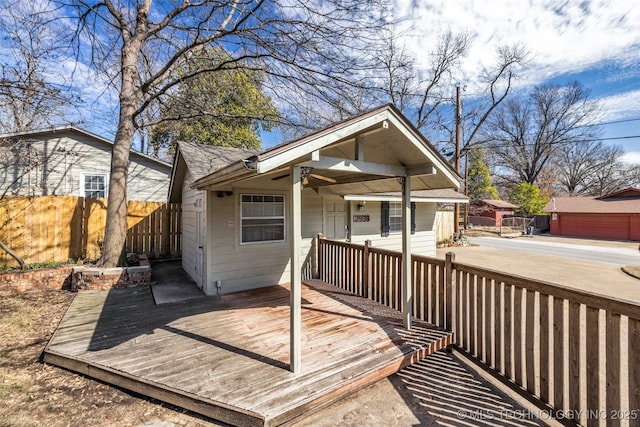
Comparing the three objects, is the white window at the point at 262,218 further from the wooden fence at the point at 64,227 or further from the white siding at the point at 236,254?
the wooden fence at the point at 64,227

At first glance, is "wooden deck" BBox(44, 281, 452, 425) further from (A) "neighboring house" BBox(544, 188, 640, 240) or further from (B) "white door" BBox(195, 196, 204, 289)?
(A) "neighboring house" BBox(544, 188, 640, 240)

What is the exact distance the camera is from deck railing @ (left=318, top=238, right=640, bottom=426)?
7.01 feet

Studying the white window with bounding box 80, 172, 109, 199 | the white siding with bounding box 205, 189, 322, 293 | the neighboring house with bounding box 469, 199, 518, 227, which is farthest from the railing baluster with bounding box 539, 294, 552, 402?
the neighboring house with bounding box 469, 199, 518, 227


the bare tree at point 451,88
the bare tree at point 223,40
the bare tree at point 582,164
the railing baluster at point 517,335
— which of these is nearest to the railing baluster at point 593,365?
the railing baluster at point 517,335

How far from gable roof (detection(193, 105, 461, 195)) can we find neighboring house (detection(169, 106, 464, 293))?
12 millimetres

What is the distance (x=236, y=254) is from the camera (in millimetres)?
5746

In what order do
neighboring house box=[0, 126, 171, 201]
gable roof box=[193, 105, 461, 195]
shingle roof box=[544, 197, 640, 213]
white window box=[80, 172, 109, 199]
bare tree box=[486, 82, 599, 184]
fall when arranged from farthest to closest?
bare tree box=[486, 82, 599, 184]
shingle roof box=[544, 197, 640, 213]
white window box=[80, 172, 109, 199]
neighboring house box=[0, 126, 171, 201]
gable roof box=[193, 105, 461, 195]

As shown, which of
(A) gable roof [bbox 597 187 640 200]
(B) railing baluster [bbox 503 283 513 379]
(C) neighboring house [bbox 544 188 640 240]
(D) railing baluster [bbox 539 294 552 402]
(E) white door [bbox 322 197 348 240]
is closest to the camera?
(D) railing baluster [bbox 539 294 552 402]

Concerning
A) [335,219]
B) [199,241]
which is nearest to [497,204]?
[335,219]

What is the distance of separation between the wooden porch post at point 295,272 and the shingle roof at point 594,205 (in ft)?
87.1

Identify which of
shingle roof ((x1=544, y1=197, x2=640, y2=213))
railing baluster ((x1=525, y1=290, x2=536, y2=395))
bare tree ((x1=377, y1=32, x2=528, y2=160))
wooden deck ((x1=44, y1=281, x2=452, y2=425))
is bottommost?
wooden deck ((x1=44, y1=281, x2=452, y2=425))

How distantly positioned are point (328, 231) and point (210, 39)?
5.28 metres

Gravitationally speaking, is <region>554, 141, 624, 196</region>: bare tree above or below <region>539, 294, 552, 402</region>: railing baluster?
above

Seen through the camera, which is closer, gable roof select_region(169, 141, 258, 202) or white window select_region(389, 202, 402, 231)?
gable roof select_region(169, 141, 258, 202)
